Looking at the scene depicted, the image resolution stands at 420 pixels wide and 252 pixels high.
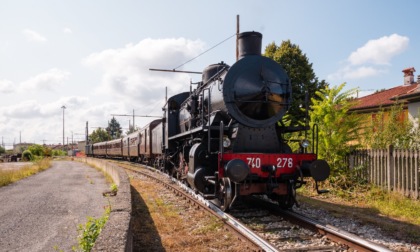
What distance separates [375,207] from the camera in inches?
331

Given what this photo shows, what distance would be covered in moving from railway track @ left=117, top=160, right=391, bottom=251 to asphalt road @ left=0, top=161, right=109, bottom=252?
8.92 ft

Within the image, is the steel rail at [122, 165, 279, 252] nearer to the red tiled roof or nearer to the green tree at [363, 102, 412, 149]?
the green tree at [363, 102, 412, 149]

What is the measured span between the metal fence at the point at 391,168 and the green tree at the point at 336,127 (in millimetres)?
431

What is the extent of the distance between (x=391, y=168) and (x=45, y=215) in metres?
8.89

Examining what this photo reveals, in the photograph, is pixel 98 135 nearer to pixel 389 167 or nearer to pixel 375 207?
pixel 389 167

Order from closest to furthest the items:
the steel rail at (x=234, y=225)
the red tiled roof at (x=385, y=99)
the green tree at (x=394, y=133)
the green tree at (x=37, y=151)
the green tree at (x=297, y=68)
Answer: the steel rail at (x=234, y=225)
the green tree at (x=394, y=133)
the red tiled roof at (x=385, y=99)
the green tree at (x=297, y=68)
the green tree at (x=37, y=151)

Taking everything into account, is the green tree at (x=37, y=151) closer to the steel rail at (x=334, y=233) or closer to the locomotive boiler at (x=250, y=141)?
the locomotive boiler at (x=250, y=141)

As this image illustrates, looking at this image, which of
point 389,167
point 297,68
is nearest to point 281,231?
point 389,167

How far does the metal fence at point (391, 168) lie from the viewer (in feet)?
29.1

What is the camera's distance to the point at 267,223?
6684 mm

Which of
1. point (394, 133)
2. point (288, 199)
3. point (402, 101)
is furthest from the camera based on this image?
point (402, 101)

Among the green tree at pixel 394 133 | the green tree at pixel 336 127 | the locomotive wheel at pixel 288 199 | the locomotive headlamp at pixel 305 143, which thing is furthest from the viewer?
the green tree at pixel 336 127

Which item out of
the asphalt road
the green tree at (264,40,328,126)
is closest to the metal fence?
the asphalt road

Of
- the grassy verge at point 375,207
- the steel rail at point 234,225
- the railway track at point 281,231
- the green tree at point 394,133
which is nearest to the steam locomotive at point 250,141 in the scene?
the steel rail at point 234,225
